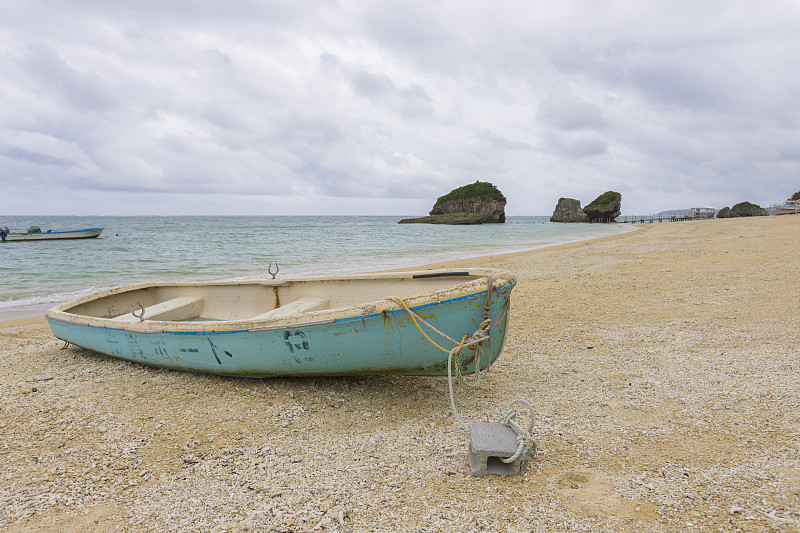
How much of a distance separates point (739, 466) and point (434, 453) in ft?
6.72

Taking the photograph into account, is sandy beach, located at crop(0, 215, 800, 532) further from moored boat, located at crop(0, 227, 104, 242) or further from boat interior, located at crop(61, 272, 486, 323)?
moored boat, located at crop(0, 227, 104, 242)

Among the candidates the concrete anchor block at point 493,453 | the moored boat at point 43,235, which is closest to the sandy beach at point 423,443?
the concrete anchor block at point 493,453

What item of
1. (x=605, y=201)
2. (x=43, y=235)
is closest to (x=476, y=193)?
(x=605, y=201)

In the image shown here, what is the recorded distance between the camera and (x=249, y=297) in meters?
7.23

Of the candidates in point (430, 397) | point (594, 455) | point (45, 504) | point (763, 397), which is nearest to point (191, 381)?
point (45, 504)

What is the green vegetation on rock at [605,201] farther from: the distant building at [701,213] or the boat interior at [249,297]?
the boat interior at [249,297]

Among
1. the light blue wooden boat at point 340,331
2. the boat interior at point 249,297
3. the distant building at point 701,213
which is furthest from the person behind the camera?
the distant building at point 701,213

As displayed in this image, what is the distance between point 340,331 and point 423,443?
1.24m

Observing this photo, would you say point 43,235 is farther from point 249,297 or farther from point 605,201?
point 605,201

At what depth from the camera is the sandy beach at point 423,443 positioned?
2779 mm

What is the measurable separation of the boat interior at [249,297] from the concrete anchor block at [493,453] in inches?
87.0

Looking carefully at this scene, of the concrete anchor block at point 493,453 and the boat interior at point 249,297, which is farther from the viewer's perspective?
the boat interior at point 249,297

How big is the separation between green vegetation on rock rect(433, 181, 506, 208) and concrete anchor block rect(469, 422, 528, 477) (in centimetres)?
9473

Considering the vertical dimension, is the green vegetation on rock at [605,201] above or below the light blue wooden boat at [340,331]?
above
